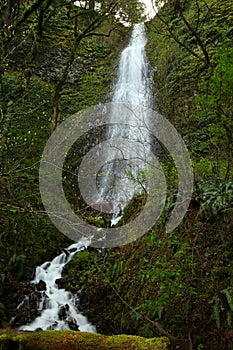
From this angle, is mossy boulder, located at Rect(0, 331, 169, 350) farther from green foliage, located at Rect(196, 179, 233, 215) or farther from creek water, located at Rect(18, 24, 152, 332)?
creek water, located at Rect(18, 24, 152, 332)

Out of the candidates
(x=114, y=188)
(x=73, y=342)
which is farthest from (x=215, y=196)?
(x=114, y=188)

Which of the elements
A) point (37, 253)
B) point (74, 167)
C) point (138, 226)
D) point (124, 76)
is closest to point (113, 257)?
point (138, 226)

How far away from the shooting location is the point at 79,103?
633 inches

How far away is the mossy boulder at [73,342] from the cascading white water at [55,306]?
2904 mm

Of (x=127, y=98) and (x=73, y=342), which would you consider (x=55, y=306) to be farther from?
(x=127, y=98)

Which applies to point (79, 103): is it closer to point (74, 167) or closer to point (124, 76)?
point (124, 76)

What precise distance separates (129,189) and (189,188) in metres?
4.18

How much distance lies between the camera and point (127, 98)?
15594 millimetres

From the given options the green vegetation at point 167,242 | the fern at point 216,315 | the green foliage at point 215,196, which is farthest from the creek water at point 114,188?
the fern at point 216,315

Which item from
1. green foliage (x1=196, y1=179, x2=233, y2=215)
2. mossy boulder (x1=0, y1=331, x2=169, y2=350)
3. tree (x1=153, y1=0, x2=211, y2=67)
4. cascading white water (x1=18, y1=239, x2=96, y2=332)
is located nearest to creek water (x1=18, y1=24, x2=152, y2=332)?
cascading white water (x1=18, y1=239, x2=96, y2=332)

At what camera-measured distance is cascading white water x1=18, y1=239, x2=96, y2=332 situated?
22.7 ft

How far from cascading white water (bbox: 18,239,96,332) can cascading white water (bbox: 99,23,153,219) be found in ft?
7.84

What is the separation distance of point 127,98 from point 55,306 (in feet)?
34.3

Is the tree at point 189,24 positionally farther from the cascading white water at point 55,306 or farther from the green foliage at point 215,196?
the cascading white water at point 55,306
